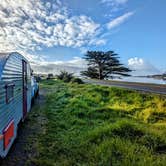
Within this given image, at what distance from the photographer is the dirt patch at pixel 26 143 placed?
18.5 feet

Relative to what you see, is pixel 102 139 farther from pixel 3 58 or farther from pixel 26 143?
pixel 3 58

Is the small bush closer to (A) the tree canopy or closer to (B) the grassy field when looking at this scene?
(A) the tree canopy

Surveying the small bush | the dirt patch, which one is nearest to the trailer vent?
the dirt patch

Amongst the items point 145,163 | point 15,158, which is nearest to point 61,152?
point 15,158

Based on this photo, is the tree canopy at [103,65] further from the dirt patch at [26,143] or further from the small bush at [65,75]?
the dirt patch at [26,143]

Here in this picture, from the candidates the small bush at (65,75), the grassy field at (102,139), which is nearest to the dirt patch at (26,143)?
the grassy field at (102,139)

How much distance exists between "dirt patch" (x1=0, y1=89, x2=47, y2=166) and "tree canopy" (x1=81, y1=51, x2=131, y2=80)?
42066 mm

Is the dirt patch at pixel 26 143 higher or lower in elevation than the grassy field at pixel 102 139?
lower

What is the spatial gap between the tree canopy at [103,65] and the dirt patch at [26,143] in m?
42.1

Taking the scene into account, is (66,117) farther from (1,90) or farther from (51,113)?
(1,90)

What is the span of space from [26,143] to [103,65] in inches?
1817

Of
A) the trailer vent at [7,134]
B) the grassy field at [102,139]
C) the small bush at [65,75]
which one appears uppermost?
the small bush at [65,75]

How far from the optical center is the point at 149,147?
596 centimetres

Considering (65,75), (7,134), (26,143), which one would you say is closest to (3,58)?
(7,134)
